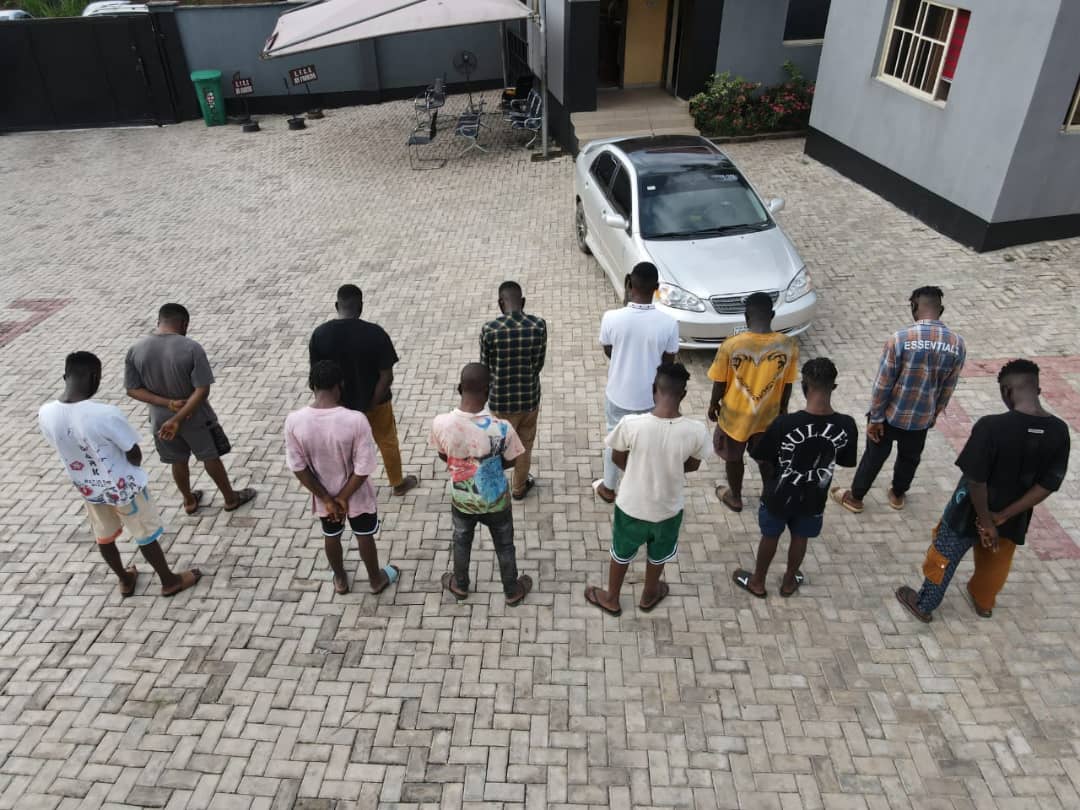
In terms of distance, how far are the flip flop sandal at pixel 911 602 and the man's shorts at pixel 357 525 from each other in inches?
137

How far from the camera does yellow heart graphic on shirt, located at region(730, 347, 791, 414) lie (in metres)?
4.84

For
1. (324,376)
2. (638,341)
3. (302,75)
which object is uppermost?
(324,376)

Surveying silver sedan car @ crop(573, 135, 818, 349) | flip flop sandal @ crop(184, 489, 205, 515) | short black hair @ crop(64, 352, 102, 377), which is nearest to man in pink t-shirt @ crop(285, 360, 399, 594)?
short black hair @ crop(64, 352, 102, 377)

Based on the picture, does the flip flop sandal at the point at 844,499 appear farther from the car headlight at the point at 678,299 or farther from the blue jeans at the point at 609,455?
the car headlight at the point at 678,299

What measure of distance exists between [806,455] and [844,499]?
1.83m

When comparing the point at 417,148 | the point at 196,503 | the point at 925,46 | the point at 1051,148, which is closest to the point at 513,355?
the point at 196,503

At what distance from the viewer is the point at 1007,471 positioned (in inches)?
153

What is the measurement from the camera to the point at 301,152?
15.1 metres

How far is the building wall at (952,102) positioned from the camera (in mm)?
8406

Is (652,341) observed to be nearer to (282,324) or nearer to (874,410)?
(874,410)

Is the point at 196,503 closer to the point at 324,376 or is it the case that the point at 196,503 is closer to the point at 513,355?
the point at 324,376

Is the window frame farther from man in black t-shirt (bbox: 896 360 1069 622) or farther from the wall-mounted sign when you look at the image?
the wall-mounted sign

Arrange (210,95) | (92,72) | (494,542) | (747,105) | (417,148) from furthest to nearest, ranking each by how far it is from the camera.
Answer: (210,95) → (92,72) → (417,148) → (747,105) → (494,542)

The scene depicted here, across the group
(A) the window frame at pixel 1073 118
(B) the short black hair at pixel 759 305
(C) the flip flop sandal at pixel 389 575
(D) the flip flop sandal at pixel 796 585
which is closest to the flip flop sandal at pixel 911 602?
(D) the flip flop sandal at pixel 796 585
